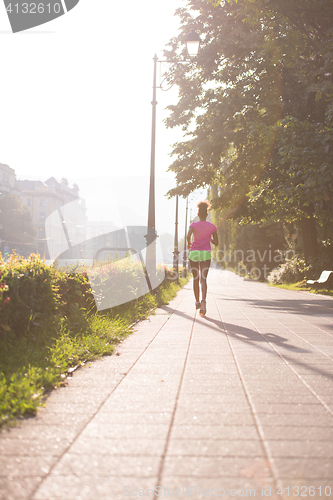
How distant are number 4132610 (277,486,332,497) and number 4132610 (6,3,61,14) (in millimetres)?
8326

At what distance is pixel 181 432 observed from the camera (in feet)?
8.95

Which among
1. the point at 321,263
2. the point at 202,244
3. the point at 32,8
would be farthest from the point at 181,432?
the point at 321,263

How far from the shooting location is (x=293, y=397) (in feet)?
11.4

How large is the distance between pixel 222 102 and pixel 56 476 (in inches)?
757

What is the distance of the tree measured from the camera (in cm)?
1405

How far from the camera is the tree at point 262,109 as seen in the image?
46.1ft

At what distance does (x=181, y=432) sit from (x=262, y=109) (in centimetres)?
1912

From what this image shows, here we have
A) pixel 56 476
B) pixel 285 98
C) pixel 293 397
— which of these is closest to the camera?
pixel 56 476

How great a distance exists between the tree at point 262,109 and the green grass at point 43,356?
9379 millimetres

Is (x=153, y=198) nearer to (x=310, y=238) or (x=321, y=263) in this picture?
(x=321, y=263)

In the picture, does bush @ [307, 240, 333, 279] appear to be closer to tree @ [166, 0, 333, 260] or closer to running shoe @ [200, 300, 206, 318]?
tree @ [166, 0, 333, 260]

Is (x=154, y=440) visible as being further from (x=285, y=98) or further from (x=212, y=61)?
(x=212, y=61)

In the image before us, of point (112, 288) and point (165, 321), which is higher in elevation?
point (112, 288)

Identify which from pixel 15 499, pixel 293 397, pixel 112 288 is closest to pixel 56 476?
pixel 15 499
